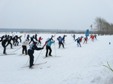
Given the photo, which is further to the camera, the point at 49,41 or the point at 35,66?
the point at 49,41

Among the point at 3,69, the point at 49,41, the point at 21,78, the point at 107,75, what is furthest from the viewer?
the point at 49,41

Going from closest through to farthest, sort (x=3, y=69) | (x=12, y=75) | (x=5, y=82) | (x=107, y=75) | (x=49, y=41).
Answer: (x=107, y=75)
(x=5, y=82)
(x=12, y=75)
(x=3, y=69)
(x=49, y=41)

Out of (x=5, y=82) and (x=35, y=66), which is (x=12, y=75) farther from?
(x=35, y=66)

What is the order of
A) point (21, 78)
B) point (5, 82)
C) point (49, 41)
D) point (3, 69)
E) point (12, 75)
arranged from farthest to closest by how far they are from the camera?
point (49, 41)
point (3, 69)
point (12, 75)
point (21, 78)
point (5, 82)

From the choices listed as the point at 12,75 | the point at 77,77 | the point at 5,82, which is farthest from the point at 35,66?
the point at 77,77

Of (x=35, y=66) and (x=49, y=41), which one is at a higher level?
(x=49, y=41)

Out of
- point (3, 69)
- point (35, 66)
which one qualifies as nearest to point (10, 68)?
point (3, 69)

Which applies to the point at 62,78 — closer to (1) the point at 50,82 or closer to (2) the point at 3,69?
(1) the point at 50,82

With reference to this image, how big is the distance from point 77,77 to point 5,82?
11.5 ft

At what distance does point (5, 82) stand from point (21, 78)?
954mm

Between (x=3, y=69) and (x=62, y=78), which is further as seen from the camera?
(x=3, y=69)

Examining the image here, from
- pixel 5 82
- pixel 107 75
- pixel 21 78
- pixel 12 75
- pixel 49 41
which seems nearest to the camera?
pixel 107 75

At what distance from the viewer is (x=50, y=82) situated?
9797 millimetres

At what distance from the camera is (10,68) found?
1355 centimetres
